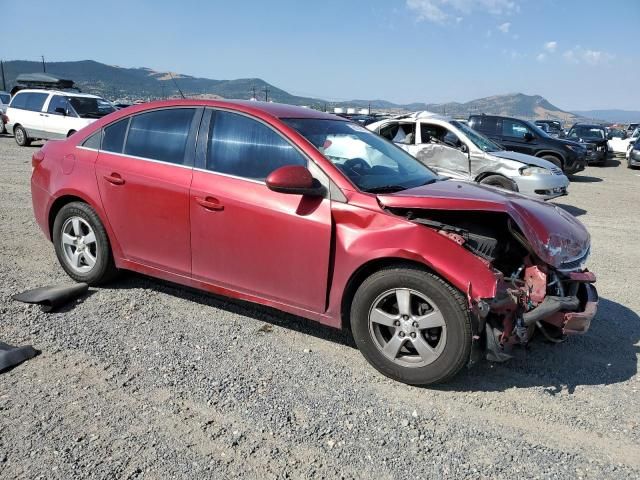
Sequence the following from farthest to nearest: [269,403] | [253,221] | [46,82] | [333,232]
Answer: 1. [46,82]
2. [253,221]
3. [333,232]
4. [269,403]

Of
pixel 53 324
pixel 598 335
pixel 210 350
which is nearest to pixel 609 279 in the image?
pixel 598 335

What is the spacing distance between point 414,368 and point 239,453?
1191 mm

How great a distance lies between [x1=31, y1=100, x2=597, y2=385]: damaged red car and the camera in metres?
3.09

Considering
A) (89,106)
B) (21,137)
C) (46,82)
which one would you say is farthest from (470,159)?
(46,82)

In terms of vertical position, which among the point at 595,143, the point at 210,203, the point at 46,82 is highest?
the point at 46,82

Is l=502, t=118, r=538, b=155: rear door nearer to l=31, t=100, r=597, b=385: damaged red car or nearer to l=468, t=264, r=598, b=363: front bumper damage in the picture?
l=31, t=100, r=597, b=385: damaged red car

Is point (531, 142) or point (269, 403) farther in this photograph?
point (531, 142)

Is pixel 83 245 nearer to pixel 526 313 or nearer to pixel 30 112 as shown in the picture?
pixel 526 313

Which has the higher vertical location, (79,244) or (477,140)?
(477,140)

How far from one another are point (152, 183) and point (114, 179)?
43 cm

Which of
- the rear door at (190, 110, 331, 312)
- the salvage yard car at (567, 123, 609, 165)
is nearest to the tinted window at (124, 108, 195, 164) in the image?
the rear door at (190, 110, 331, 312)

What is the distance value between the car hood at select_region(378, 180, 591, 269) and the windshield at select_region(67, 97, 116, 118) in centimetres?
1478

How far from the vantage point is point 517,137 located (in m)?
15.3

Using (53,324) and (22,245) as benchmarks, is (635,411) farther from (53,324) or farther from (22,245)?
(22,245)
